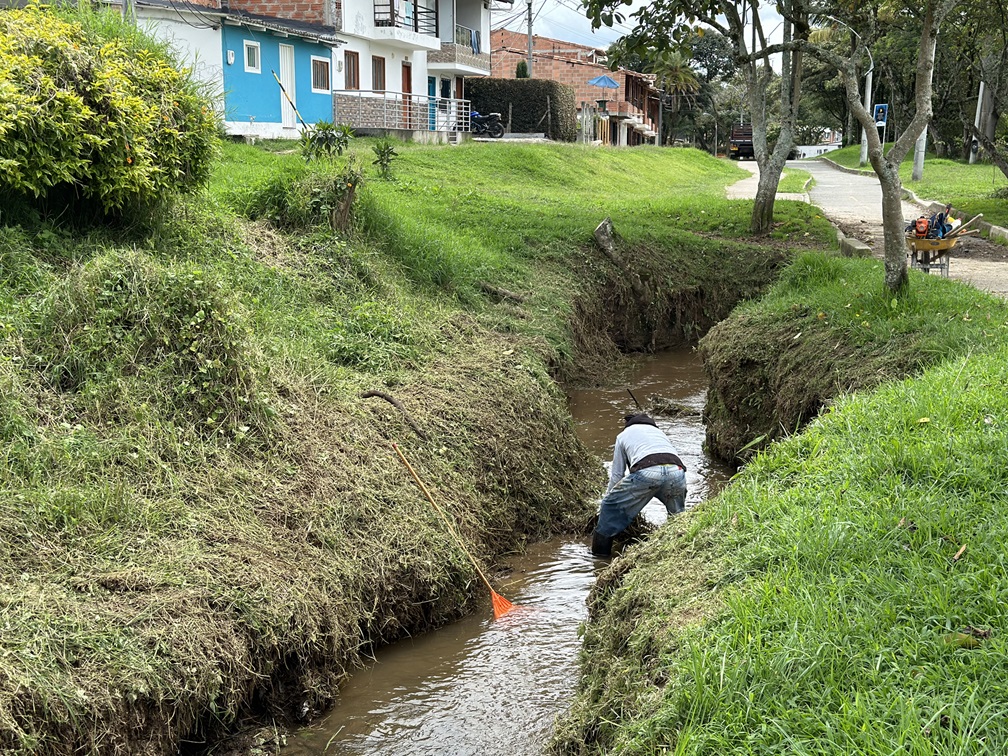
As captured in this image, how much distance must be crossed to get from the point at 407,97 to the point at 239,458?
29.0 meters

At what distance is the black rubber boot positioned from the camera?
806 cm

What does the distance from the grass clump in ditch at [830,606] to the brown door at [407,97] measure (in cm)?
2672

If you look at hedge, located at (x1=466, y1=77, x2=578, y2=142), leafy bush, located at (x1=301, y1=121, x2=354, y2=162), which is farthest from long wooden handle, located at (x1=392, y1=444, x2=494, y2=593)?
hedge, located at (x1=466, y1=77, x2=578, y2=142)

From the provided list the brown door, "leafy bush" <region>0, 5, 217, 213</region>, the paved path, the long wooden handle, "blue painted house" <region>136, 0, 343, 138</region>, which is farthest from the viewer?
the brown door

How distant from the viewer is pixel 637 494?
25.8ft

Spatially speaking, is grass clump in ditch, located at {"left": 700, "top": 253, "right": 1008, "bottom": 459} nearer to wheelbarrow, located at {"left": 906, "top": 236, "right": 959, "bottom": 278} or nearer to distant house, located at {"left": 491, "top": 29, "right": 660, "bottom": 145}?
wheelbarrow, located at {"left": 906, "top": 236, "right": 959, "bottom": 278}

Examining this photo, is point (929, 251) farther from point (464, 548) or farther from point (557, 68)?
point (557, 68)

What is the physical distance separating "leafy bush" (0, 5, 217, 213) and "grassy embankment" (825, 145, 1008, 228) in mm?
12688

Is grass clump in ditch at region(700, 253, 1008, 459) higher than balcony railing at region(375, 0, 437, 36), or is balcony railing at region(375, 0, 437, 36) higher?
balcony railing at region(375, 0, 437, 36)

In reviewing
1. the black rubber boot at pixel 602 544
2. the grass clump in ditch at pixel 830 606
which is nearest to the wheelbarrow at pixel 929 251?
the grass clump in ditch at pixel 830 606

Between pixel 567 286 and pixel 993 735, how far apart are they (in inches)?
451

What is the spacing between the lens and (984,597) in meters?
3.92

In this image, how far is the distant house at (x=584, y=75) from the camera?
183 ft

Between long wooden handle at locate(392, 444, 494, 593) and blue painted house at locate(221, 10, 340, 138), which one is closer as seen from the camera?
long wooden handle at locate(392, 444, 494, 593)
